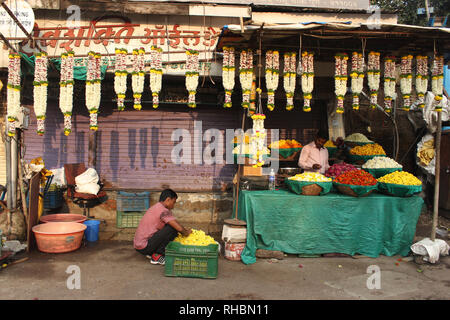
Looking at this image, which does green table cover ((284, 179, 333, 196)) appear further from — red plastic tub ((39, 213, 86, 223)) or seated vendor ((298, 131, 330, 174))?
red plastic tub ((39, 213, 86, 223))

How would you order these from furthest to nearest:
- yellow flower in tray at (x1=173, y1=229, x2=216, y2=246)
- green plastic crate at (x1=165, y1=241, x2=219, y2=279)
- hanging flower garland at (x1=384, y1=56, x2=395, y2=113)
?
1. hanging flower garland at (x1=384, y1=56, x2=395, y2=113)
2. yellow flower in tray at (x1=173, y1=229, x2=216, y2=246)
3. green plastic crate at (x1=165, y1=241, x2=219, y2=279)

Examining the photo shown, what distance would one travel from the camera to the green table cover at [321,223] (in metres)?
6.10

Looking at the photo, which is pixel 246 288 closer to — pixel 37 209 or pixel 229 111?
pixel 37 209

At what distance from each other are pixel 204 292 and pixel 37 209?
3.91 meters

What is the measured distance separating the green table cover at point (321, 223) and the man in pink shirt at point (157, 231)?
1256 mm

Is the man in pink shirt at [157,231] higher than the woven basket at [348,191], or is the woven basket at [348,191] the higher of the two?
the woven basket at [348,191]

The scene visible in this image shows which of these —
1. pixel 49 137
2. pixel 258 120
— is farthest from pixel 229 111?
pixel 49 137

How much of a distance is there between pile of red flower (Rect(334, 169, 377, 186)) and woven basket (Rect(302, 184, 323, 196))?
0.49 metres

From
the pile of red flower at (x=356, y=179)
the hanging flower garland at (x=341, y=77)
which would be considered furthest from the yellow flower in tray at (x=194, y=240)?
the hanging flower garland at (x=341, y=77)

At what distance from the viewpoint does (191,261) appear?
5.07m

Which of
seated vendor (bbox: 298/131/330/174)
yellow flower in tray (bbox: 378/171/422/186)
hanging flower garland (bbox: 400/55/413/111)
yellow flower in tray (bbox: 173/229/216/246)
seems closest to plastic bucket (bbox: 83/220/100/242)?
yellow flower in tray (bbox: 173/229/216/246)

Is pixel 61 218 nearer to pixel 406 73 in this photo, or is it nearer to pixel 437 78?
pixel 406 73

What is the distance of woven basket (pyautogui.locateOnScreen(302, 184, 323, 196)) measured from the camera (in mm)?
6117

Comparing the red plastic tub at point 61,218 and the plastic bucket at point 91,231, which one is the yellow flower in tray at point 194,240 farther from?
the red plastic tub at point 61,218
